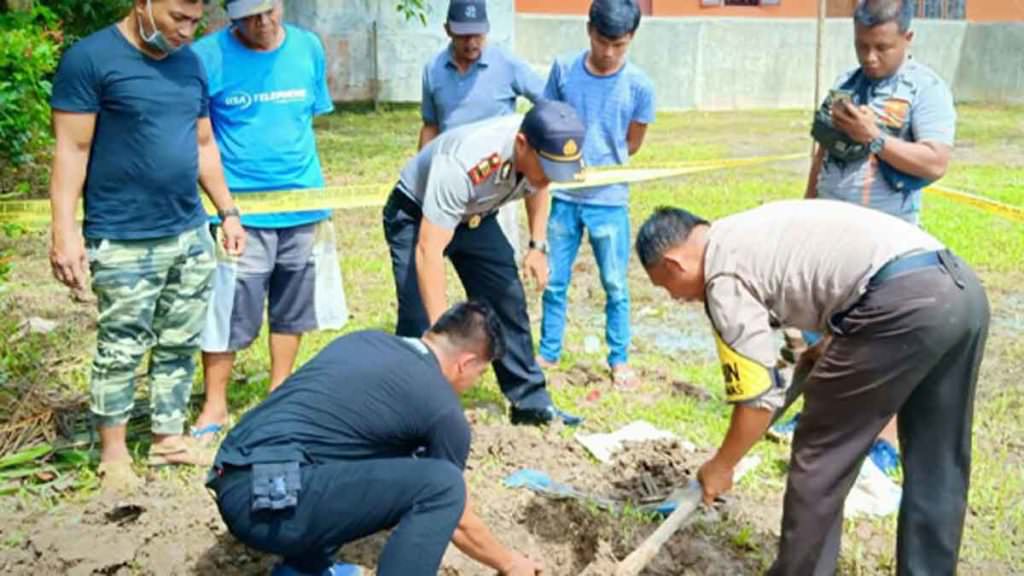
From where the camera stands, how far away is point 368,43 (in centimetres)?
1844

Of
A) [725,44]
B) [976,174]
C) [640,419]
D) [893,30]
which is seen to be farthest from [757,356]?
[725,44]

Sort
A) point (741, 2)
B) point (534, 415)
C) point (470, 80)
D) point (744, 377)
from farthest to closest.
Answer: point (741, 2) → point (470, 80) → point (534, 415) → point (744, 377)

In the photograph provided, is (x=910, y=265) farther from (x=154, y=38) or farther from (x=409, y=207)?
(x=154, y=38)

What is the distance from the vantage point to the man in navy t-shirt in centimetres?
418

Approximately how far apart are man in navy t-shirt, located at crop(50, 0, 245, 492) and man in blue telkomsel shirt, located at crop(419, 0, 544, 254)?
5.51 ft

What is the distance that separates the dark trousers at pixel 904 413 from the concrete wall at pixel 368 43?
15284 millimetres

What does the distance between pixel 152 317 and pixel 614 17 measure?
2675 millimetres

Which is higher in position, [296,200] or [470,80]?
[470,80]

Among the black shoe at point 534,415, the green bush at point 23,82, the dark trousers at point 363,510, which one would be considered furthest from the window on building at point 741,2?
the dark trousers at point 363,510

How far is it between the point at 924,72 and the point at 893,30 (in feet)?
0.90

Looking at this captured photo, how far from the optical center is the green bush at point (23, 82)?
6711 mm

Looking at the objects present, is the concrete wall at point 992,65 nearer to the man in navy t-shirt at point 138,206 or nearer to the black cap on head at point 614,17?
the black cap on head at point 614,17

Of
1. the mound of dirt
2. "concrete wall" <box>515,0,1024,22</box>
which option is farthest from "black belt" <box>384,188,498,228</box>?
"concrete wall" <box>515,0,1024,22</box>

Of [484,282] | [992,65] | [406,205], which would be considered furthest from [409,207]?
[992,65]
